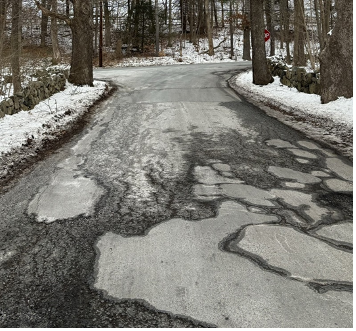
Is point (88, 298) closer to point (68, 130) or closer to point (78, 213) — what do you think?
point (78, 213)

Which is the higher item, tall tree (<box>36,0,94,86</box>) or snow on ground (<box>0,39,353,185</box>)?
tall tree (<box>36,0,94,86</box>)

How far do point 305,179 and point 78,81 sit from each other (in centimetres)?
959

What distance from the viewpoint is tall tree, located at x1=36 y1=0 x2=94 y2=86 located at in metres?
12.0

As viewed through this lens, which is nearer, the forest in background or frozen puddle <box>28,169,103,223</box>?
frozen puddle <box>28,169,103,223</box>

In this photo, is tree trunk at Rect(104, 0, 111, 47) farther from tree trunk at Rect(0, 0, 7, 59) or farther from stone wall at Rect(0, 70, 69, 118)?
tree trunk at Rect(0, 0, 7, 59)

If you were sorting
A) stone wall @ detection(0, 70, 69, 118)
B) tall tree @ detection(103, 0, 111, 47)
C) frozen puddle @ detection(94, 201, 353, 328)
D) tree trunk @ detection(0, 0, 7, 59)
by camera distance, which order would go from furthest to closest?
tall tree @ detection(103, 0, 111, 47)
tree trunk @ detection(0, 0, 7, 59)
stone wall @ detection(0, 70, 69, 118)
frozen puddle @ detection(94, 201, 353, 328)

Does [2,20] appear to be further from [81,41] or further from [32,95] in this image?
[81,41]

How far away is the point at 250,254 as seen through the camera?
111 inches

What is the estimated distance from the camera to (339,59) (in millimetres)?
8141

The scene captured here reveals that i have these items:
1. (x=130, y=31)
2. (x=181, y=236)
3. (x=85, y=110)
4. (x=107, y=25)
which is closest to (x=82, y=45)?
(x=85, y=110)

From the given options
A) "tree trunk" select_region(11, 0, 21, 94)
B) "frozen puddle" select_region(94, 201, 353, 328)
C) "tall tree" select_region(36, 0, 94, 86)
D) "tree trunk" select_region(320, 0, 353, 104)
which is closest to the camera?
"frozen puddle" select_region(94, 201, 353, 328)

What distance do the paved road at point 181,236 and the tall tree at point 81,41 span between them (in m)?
6.84

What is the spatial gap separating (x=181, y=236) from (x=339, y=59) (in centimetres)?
682

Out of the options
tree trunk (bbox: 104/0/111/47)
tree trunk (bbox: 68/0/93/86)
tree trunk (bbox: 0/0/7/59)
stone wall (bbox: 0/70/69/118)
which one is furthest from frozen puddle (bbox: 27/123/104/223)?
tree trunk (bbox: 104/0/111/47)
